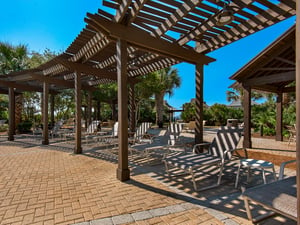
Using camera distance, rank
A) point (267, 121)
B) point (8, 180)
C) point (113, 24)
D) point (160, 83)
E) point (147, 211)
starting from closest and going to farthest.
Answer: point (147, 211)
point (113, 24)
point (8, 180)
point (267, 121)
point (160, 83)

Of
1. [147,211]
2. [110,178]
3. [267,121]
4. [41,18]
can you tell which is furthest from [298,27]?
[41,18]

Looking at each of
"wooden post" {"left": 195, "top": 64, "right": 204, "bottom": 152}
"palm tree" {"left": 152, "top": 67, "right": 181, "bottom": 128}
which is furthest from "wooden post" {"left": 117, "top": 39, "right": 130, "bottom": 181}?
"palm tree" {"left": 152, "top": 67, "right": 181, "bottom": 128}

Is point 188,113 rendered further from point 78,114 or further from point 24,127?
point 24,127

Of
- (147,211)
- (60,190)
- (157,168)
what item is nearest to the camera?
(147,211)

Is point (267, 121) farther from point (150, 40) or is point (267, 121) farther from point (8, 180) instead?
point (8, 180)

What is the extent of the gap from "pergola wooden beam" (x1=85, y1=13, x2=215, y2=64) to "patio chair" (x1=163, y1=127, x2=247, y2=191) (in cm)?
205

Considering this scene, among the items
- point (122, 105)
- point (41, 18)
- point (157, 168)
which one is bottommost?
point (157, 168)

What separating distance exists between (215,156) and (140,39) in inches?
112

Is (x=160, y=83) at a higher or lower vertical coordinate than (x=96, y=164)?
higher

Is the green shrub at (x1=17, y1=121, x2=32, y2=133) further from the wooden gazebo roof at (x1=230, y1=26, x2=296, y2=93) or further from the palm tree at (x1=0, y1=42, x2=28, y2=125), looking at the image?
the wooden gazebo roof at (x1=230, y1=26, x2=296, y2=93)

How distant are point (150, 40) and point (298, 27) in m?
2.82

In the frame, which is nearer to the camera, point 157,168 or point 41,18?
point 157,168

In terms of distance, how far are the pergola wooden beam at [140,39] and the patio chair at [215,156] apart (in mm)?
2054

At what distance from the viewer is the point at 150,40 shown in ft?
11.8
